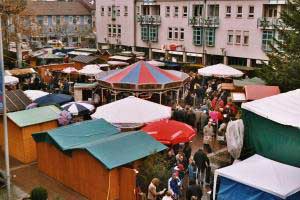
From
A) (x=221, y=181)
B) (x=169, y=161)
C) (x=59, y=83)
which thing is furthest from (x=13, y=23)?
(x=221, y=181)

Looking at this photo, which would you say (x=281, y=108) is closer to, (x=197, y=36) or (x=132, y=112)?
(x=132, y=112)

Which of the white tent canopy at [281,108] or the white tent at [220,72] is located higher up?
the white tent canopy at [281,108]

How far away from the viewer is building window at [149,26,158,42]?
2015 inches

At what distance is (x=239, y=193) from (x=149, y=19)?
42.5 meters

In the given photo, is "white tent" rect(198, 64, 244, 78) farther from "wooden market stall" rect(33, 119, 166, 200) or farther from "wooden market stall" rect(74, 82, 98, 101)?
"wooden market stall" rect(33, 119, 166, 200)

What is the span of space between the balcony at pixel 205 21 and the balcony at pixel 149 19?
6.02m

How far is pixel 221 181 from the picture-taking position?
11375mm

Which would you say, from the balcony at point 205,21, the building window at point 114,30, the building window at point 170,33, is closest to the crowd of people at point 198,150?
the balcony at point 205,21

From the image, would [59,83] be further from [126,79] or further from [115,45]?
[115,45]

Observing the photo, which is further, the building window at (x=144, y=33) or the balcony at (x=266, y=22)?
the building window at (x=144, y=33)

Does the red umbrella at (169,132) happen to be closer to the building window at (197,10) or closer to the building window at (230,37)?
the building window at (230,37)

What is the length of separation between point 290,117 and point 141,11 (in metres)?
44.7

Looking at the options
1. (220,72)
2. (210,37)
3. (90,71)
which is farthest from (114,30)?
(220,72)

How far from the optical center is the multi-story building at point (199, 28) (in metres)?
39.5
